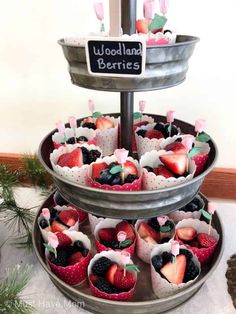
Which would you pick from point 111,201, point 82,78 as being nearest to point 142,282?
point 111,201

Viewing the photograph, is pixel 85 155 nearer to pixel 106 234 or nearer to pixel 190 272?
pixel 106 234

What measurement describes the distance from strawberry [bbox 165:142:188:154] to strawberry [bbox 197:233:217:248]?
286 mm

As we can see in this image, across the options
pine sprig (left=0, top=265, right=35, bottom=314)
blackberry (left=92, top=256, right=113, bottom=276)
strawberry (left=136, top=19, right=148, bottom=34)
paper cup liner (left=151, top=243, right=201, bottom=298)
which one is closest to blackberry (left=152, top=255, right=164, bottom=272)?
paper cup liner (left=151, top=243, right=201, bottom=298)

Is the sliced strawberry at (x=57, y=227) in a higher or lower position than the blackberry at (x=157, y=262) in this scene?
lower

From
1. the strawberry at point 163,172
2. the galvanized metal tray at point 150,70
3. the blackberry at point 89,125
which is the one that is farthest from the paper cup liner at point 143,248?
the galvanized metal tray at point 150,70

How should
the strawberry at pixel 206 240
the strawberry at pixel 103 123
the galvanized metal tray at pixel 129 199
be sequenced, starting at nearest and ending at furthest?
the galvanized metal tray at pixel 129 199
the strawberry at pixel 206 240
the strawberry at pixel 103 123

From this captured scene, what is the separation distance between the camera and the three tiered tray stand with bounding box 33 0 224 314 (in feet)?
2.10

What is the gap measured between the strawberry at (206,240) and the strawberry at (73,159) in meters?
0.42

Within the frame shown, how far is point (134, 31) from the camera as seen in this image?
2.30 ft

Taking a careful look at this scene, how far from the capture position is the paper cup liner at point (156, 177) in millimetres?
744

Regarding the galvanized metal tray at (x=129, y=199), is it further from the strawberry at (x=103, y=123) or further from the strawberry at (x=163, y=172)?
the strawberry at (x=103, y=123)

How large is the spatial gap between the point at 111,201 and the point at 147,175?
119 millimetres

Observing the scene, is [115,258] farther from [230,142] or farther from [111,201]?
[230,142]

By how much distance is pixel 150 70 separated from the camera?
2.07 ft
